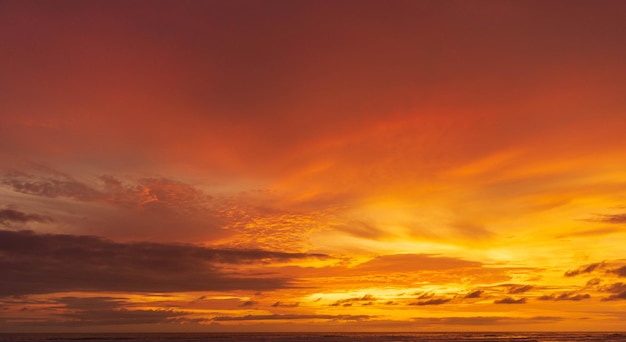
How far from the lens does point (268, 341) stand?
140500mm

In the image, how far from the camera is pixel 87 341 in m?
137

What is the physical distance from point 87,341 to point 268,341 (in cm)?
5044

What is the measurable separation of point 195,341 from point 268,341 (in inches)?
836

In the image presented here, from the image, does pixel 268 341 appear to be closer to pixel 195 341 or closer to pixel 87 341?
pixel 195 341

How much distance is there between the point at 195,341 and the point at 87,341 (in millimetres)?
29507

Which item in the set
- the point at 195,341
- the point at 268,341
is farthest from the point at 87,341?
the point at 268,341
